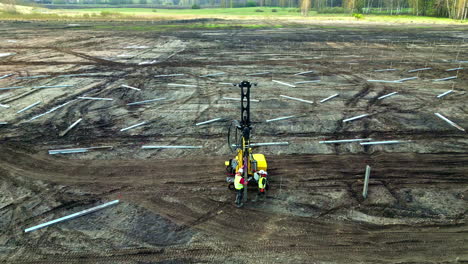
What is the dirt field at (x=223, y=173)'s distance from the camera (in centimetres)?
729

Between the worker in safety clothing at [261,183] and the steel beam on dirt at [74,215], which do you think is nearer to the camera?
the steel beam on dirt at [74,215]

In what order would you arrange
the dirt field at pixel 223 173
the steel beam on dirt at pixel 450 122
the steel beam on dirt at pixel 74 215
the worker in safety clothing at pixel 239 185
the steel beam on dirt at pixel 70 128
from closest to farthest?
the dirt field at pixel 223 173, the steel beam on dirt at pixel 74 215, the worker in safety clothing at pixel 239 185, the steel beam on dirt at pixel 70 128, the steel beam on dirt at pixel 450 122

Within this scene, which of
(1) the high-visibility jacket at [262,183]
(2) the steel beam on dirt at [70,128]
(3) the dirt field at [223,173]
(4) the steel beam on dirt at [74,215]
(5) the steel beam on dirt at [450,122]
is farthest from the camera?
(5) the steel beam on dirt at [450,122]

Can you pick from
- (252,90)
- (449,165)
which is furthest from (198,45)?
(449,165)

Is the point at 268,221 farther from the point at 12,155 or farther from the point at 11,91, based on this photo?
the point at 11,91

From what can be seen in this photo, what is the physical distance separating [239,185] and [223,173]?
1.94m

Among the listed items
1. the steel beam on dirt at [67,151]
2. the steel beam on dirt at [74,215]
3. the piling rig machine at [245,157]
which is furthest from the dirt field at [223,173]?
the piling rig machine at [245,157]

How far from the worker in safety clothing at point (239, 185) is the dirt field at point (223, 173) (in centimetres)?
25

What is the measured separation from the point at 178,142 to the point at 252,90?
8255 millimetres

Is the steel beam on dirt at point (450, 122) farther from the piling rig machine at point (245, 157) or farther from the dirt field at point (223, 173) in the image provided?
the piling rig machine at point (245, 157)

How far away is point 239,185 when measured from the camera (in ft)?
27.7

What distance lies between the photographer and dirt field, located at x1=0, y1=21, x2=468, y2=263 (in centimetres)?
729

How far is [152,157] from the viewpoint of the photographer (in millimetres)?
11391

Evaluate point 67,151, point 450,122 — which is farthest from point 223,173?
point 450,122
